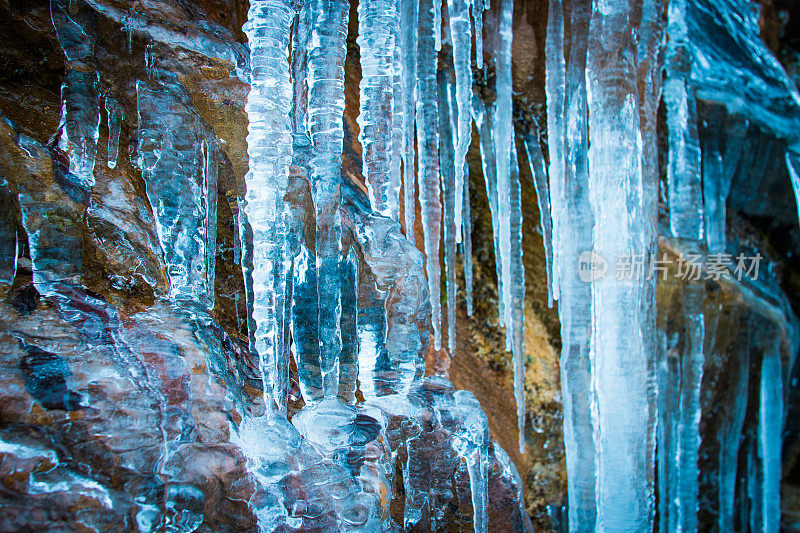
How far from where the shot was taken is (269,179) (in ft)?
4.91

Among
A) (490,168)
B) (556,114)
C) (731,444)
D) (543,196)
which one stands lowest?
(731,444)

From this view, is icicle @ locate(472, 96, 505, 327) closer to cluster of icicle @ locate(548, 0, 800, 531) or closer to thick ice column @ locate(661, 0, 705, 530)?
cluster of icicle @ locate(548, 0, 800, 531)

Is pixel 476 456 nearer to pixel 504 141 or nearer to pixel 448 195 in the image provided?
pixel 448 195

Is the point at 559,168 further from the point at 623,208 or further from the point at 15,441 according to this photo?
the point at 15,441

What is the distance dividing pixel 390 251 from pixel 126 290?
2.87ft

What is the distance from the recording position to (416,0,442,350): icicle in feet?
6.31

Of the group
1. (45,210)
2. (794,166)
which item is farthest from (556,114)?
(45,210)

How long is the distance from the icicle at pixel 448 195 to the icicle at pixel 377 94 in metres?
0.42

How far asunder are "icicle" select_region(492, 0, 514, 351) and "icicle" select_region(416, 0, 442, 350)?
0.29 meters

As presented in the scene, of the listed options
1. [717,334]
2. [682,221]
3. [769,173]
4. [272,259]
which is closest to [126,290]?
[272,259]

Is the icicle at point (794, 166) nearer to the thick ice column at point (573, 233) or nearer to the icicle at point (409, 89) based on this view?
the thick ice column at point (573, 233)

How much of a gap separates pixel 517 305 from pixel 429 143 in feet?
2.60

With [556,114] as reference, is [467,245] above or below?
below

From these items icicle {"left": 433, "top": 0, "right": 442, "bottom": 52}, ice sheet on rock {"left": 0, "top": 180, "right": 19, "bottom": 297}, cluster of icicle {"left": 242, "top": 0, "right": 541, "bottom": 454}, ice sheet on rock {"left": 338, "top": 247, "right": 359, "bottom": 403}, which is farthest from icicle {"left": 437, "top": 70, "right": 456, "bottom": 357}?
ice sheet on rock {"left": 0, "top": 180, "right": 19, "bottom": 297}
